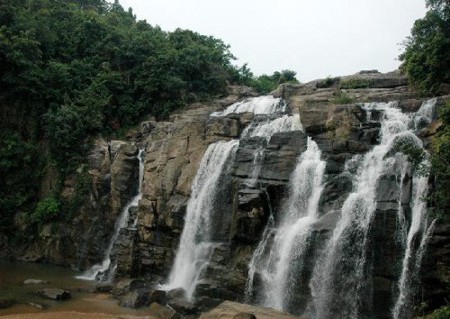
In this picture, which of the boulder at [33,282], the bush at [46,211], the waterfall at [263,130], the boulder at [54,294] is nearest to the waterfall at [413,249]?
the waterfall at [263,130]

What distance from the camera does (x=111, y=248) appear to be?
2700 cm

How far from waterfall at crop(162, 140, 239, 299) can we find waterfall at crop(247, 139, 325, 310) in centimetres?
356

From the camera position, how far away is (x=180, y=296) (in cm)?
1964

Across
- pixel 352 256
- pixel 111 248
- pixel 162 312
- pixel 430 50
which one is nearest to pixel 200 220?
pixel 162 312

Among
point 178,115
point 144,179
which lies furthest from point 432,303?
point 178,115

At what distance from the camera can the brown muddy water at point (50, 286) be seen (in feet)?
59.4

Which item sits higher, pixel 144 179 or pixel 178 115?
pixel 178 115

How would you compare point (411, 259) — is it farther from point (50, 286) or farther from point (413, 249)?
point (50, 286)

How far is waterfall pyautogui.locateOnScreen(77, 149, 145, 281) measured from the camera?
25078 millimetres

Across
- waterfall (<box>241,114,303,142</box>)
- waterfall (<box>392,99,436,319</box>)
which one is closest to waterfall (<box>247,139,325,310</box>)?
waterfall (<box>241,114,303,142</box>)

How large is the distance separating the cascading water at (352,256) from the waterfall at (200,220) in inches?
242

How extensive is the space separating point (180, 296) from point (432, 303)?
10122mm

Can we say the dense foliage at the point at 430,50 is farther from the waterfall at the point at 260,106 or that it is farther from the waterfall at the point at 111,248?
the waterfall at the point at 111,248

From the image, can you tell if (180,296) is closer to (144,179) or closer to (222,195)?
(222,195)
